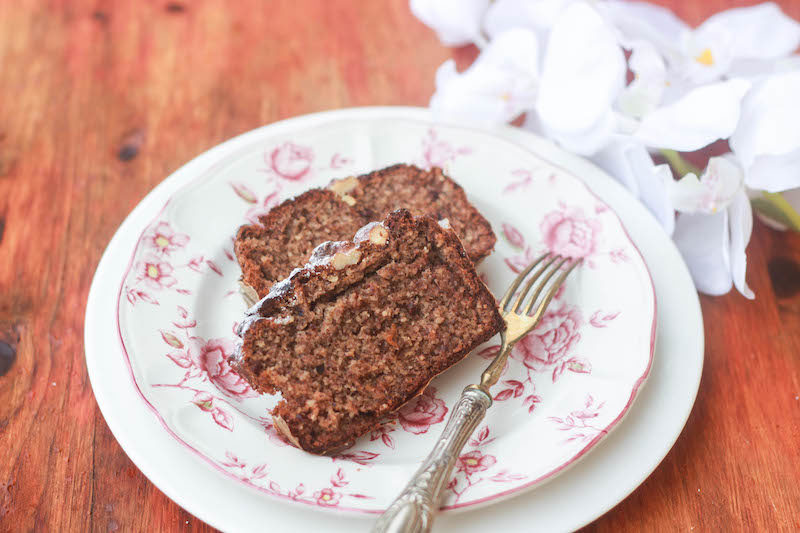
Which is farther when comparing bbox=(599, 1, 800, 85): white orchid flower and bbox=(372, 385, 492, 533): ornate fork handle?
bbox=(599, 1, 800, 85): white orchid flower

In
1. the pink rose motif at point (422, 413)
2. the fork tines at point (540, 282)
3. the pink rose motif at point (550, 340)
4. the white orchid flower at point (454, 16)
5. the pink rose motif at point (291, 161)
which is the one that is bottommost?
the pink rose motif at point (550, 340)

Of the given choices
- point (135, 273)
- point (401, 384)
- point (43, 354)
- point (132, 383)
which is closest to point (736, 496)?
point (401, 384)

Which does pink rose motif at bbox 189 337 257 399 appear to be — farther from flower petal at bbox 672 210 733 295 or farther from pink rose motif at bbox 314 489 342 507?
flower petal at bbox 672 210 733 295

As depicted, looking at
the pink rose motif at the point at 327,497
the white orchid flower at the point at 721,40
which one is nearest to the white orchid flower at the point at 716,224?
the white orchid flower at the point at 721,40

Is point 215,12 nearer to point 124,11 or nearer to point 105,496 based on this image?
point 124,11

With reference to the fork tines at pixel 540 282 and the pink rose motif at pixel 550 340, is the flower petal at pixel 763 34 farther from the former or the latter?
the pink rose motif at pixel 550 340

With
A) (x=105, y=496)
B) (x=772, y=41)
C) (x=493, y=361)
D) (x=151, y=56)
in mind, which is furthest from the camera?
(x=151, y=56)

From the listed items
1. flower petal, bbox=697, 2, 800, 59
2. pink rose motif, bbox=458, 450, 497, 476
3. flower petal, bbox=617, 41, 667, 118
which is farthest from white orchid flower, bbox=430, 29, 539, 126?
pink rose motif, bbox=458, 450, 497, 476
